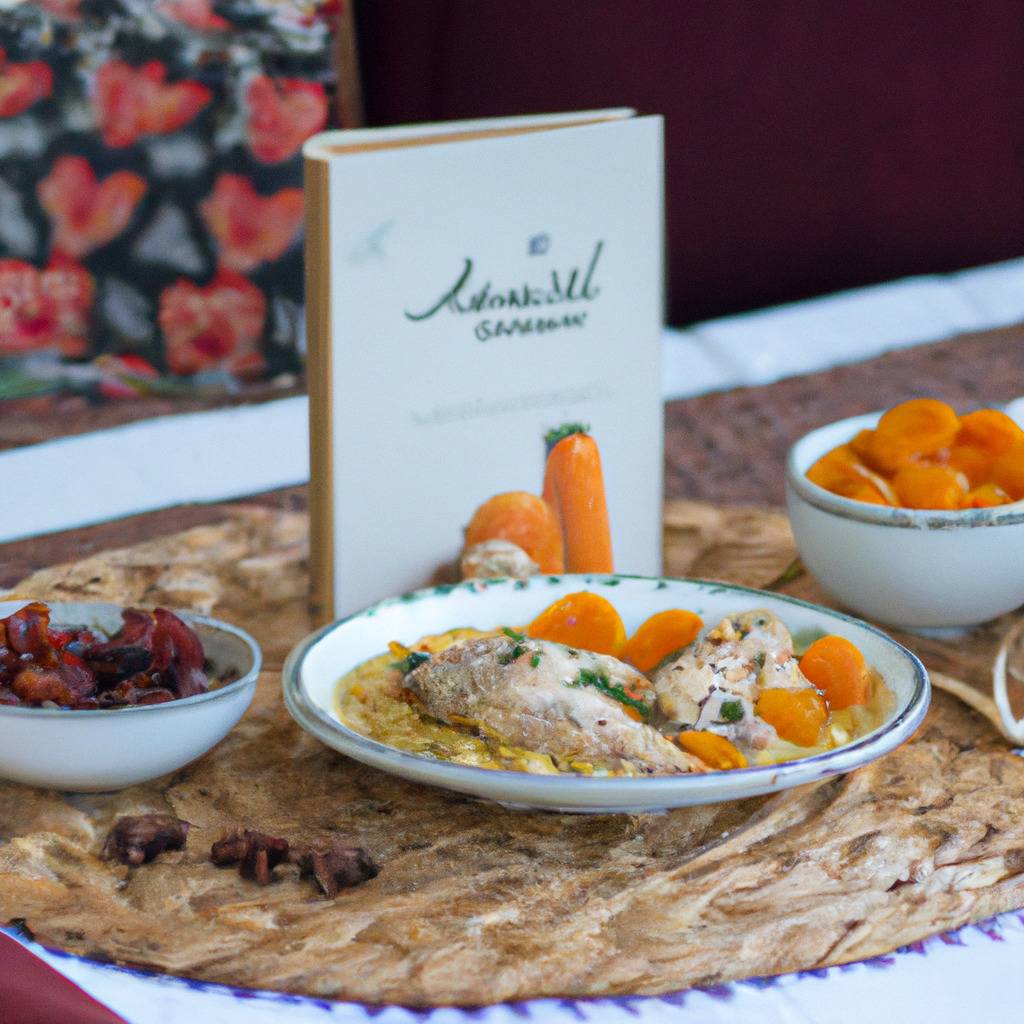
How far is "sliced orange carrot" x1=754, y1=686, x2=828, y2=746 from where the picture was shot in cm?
Answer: 90

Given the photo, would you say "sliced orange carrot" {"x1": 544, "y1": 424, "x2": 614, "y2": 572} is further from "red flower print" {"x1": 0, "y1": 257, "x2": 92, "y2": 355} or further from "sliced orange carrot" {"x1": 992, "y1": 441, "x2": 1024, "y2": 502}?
"red flower print" {"x1": 0, "y1": 257, "x2": 92, "y2": 355}

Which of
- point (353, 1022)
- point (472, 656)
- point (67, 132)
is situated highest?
point (67, 132)

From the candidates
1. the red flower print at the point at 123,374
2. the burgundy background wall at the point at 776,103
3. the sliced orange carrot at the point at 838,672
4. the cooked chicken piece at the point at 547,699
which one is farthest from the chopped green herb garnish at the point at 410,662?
the burgundy background wall at the point at 776,103

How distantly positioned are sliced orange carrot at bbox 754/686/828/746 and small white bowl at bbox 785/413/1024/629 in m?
0.22

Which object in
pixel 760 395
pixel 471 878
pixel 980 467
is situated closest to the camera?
pixel 471 878

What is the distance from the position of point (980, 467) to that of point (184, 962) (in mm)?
681

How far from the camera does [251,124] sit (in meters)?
1.84

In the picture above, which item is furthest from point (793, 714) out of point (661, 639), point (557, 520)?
point (557, 520)

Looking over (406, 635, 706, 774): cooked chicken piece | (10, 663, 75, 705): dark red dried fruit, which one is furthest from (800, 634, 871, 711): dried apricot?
(10, 663, 75, 705): dark red dried fruit

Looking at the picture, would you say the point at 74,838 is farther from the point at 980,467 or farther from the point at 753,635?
the point at 980,467

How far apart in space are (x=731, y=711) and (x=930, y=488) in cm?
30

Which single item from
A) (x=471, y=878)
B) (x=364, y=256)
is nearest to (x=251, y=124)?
(x=364, y=256)

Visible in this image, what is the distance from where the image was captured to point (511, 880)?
842mm

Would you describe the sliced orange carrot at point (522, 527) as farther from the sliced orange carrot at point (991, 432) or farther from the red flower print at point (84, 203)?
the red flower print at point (84, 203)
